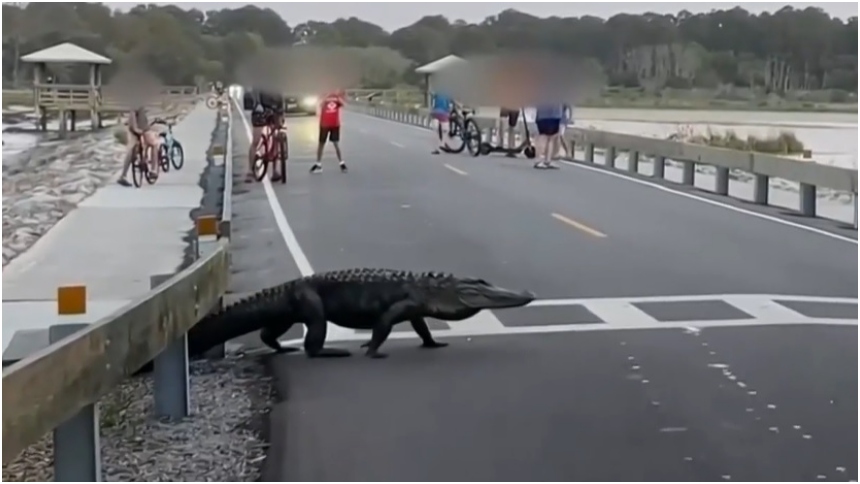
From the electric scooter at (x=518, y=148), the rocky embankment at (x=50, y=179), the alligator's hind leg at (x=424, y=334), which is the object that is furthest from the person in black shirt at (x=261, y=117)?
the alligator's hind leg at (x=424, y=334)

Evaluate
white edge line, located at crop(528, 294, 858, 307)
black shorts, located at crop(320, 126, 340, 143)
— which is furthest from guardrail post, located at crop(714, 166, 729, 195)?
white edge line, located at crop(528, 294, 858, 307)

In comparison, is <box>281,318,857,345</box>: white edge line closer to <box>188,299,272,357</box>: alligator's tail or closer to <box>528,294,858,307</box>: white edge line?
<box>188,299,272,357</box>: alligator's tail

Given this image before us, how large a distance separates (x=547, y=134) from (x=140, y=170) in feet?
25.0

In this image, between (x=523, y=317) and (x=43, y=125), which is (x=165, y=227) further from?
(x=43, y=125)

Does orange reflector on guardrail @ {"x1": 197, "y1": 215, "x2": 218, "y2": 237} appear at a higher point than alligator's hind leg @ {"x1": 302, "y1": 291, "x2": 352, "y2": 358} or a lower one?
higher

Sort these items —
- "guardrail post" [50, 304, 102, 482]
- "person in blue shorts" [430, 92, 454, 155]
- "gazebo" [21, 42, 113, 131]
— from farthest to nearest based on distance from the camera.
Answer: "person in blue shorts" [430, 92, 454, 155], "gazebo" [21, 42, 113, 131], "guardrail post" [50, 304, 102, 482]

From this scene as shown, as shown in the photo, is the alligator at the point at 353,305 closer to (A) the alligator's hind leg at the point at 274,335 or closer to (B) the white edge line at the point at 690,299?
(A) the alligator's hind leg at the point at 274,335

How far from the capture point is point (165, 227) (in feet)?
58.2

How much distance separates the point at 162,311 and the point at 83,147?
87.6ft

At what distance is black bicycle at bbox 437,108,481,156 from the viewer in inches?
1220

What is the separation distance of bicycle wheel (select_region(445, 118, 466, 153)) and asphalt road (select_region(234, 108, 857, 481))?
15.8 metres

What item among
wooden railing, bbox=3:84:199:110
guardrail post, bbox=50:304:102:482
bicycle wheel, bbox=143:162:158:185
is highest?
wooden railing, bbox=3:84:199:110

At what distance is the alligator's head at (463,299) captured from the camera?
828cm

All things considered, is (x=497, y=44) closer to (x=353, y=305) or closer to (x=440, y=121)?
(x=353, y=305)
